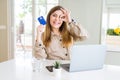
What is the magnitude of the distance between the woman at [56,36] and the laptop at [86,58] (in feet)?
1.75

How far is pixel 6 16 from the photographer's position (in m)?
4.27

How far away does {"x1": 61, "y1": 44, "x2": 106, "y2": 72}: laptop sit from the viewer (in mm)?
1594

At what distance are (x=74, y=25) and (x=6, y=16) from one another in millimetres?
2346

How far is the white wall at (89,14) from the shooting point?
3.18 meters

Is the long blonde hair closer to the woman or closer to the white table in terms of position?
the woman

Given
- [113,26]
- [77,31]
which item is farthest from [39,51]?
[113,26]

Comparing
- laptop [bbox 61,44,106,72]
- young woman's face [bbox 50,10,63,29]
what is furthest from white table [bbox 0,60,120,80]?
young woman's face [bbox 50,10,63,29]

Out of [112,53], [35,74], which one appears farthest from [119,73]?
[112,53]

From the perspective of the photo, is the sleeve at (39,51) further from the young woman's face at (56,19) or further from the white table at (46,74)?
the white table at (46,74)

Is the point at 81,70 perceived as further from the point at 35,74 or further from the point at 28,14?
the point at 28,14

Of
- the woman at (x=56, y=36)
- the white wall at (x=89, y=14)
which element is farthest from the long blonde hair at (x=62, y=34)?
the white wall at (x=89, y=14)

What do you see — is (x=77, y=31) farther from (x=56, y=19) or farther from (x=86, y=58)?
(x=86, y=58)

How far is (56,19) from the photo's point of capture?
2238 millimetres

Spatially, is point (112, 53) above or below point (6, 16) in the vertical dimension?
below
